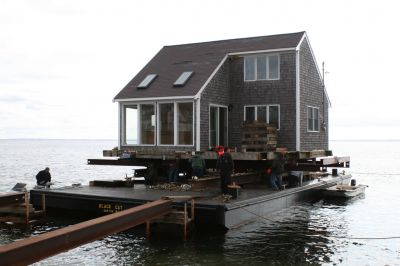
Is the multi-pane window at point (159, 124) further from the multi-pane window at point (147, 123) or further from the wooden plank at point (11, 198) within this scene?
the wooden plank at point (11, 198)

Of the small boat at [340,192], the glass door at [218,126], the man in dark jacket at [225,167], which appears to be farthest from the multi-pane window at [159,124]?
the small boat at [340,192]

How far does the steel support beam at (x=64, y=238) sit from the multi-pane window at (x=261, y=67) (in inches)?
492

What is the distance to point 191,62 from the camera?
2578 centimetres

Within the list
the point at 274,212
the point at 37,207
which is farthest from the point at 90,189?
the point at 274,212

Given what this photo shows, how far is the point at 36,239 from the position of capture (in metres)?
10.2

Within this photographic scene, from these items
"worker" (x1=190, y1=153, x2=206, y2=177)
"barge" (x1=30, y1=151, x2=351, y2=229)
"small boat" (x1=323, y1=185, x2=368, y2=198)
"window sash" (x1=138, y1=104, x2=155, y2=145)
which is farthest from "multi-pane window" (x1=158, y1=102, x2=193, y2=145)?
"small boat" (x1=323, y1=185, x2=368, y2=198)

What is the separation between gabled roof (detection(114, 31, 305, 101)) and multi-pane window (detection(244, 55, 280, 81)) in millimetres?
502

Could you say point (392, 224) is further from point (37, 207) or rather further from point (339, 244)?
point (37, 207)

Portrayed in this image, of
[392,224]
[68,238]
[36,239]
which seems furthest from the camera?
[392,224]

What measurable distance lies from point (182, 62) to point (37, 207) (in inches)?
424

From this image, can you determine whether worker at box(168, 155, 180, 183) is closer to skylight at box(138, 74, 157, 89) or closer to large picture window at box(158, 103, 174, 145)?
large picture window at box(158, 103, 174, 145)

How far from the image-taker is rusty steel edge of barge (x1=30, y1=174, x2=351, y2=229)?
1608 cm

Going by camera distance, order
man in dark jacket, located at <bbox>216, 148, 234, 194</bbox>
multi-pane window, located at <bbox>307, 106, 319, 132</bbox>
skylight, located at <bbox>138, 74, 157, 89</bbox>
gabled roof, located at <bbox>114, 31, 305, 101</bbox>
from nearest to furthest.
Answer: man in dark jacket, located at <bbox>216, 148, 234, 194</bbox>, gabled roof, located at <bbox>114, 31, 305, 101</bbox>, skylight, located at <bbox>138, 74, 157, 89</bbox>, multi-pane window, located at <bbox>307, 106, 319, 132</bbox>

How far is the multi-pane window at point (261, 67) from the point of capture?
24656mm
